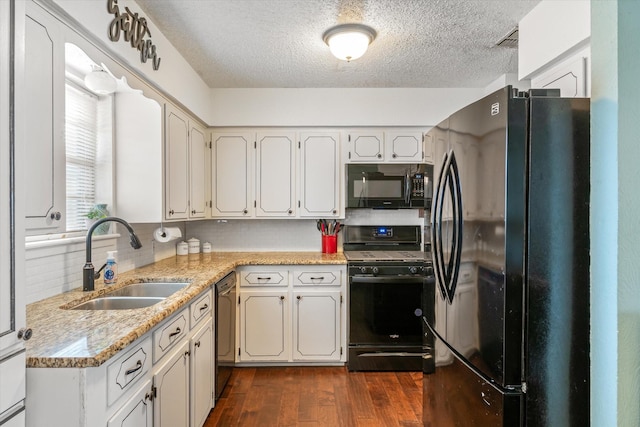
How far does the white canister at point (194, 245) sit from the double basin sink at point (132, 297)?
1175 mm

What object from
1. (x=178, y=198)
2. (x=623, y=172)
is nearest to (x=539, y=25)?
(x=623, y=172)

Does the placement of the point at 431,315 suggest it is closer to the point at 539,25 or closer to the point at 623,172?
the point at 623,172

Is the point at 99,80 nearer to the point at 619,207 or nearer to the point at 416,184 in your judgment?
the point at 619,207

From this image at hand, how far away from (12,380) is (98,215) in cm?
148

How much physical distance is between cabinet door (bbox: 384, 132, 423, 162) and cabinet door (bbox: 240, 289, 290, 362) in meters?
1.59

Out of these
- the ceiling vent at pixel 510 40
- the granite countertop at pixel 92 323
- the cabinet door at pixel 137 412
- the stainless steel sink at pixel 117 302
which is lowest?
the cabinet door at pixel 137 412

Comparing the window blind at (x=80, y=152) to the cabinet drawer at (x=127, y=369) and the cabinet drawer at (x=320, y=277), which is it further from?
the cabinet drawer at (x=320, y=277)

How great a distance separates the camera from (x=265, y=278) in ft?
10.0

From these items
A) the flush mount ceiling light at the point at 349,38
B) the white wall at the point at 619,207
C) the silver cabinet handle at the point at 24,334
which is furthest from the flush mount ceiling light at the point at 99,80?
the white wall at the point at 619,207

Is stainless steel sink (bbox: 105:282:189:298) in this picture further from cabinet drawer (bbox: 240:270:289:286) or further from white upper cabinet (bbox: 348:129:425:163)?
white upper cabinet (bbox: 348:129:425:163)

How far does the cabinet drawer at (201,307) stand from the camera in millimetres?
1966

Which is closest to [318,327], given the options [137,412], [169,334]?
[169,334]

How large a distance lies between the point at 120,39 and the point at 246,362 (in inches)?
99.4

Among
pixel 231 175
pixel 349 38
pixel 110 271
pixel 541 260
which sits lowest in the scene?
pixel 110 271
